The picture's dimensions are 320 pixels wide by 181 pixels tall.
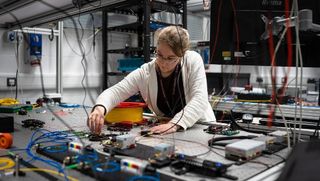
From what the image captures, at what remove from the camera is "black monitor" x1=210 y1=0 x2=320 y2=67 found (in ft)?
3.51

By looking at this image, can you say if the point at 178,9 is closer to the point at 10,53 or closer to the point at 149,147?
the point at 10,53

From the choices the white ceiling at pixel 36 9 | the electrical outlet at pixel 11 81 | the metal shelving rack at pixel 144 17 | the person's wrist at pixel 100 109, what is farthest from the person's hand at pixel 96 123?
the electrical outlet at pixel 11 81

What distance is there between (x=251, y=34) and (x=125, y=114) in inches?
25.5

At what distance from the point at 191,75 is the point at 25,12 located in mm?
1448

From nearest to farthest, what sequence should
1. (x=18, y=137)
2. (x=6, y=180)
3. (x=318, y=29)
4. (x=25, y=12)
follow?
(x=6, y=180) < (x=318, y=29) < (x=18, y=137) < (x=25, y=12)

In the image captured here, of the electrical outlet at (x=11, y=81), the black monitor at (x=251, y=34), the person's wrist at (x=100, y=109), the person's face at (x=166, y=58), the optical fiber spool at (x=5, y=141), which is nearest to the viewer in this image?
the optical fiber spool at (x=5, y=141)

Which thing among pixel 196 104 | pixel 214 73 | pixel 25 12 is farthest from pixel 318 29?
pixel 25 12

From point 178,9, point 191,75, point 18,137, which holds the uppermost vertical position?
point 178,9

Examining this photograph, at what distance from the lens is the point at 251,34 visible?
1.13 metres

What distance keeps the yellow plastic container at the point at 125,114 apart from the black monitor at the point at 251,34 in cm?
43

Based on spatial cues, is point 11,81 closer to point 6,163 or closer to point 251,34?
point 6,163

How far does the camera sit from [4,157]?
2.85 feet

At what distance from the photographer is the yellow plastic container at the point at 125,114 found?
1373 mm

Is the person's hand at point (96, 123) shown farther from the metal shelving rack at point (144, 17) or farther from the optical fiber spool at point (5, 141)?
the metal shelving rack at point (144, 17)
